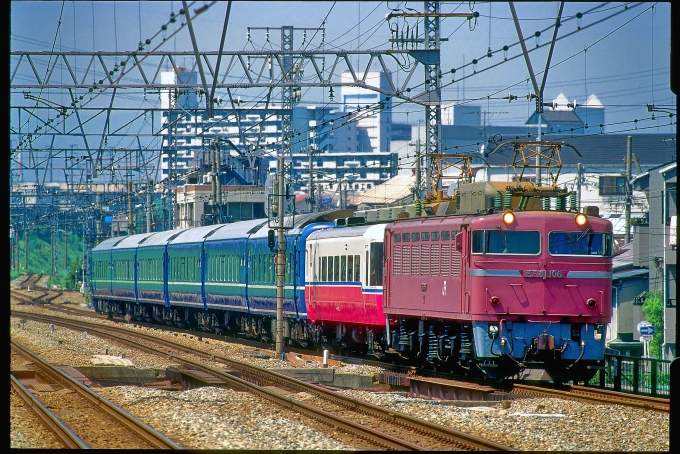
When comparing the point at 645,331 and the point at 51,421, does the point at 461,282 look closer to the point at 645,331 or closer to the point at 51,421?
the point at 51,421

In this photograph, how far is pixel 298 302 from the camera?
29.9m

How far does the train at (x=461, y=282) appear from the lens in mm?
18250

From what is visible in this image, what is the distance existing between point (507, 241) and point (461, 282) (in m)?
1.11

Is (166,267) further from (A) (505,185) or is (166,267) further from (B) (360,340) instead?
(A) (505,185)

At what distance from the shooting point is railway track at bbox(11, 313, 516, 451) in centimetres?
1244

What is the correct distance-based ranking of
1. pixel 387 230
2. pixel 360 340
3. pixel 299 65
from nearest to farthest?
pixel 387 230 < pixel 360 340 < pixel 299 65

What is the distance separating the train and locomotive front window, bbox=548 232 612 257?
0.06 feet

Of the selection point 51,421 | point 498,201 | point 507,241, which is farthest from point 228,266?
point 51,421

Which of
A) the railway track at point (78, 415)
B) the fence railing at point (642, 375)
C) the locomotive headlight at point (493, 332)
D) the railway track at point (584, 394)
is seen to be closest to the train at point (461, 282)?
the locomotive headlight at point (493, 332)

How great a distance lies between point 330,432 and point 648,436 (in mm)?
3938

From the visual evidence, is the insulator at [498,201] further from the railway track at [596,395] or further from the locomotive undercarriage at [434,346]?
the railway track at [596,395]

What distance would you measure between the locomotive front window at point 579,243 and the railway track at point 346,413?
4631mm

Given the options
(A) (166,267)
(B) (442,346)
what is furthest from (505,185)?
(A) (166,267)

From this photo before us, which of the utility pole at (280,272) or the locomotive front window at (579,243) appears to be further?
the utility pole at (280,272)
